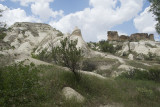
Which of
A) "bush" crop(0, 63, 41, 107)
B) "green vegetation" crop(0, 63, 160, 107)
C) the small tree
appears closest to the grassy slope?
"green vegetation" crop(0, 63, 160, 107)

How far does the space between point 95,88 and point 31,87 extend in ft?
14.2

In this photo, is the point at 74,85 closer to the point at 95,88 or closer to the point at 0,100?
the point at 95,88

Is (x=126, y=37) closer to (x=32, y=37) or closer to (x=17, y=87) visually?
(x=32, y=37)

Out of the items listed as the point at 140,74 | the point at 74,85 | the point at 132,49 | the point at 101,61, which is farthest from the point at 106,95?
the point at 132,49

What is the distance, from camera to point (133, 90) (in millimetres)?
8609

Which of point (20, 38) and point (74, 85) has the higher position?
point (20, 38)

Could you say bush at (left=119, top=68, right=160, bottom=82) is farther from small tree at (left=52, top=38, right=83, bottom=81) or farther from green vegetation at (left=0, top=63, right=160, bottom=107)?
small tree at (left=52, top=38, right=83, bottom=81)

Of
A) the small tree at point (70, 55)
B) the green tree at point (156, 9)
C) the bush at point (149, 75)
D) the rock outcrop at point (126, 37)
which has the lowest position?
the bush at point (149, 75)

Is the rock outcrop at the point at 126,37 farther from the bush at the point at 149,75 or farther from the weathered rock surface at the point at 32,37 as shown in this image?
the bush at the point at 149,75

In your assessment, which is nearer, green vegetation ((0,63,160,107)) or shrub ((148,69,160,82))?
green vegetation ((0,63,160,107))

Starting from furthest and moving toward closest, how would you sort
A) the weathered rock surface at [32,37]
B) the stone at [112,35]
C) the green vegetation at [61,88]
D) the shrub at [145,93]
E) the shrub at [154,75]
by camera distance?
the stone at [112,35], the weathered rock surface at [32,37], the shrub at [154,75], the shrub at [145,93], the green vegetation at [61,88]

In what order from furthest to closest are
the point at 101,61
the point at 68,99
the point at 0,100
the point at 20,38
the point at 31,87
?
1. the point at 20,38
2. the point at 101,61
3. the point at 68,99
4. the point at 31,87
5. the point at 0,100

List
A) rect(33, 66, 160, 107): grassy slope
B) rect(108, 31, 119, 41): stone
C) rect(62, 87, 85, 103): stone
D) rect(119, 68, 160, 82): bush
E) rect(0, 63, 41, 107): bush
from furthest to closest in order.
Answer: rect(108, 31, 119, 41): stone
rect(119, 68, 160, 82): bush
rect(33, 66, 160, 107): grassy slope
rect(62, 87, 85, 103): stone
rect(0, 63, 41, 107): bush

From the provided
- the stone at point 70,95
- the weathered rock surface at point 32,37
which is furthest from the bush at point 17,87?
the weathered rock surface at point 32,37
